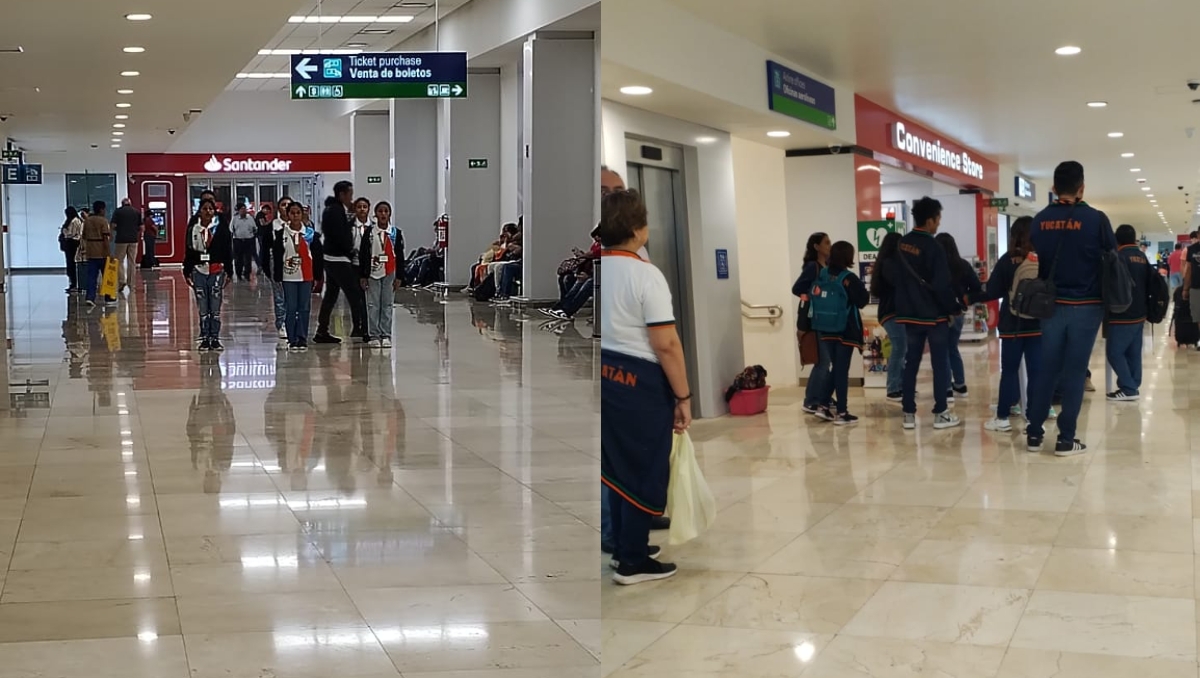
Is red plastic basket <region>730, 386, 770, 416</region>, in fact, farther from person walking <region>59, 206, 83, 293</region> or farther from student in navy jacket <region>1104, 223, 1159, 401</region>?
person walking <region>59, 206, 83, 293</region>

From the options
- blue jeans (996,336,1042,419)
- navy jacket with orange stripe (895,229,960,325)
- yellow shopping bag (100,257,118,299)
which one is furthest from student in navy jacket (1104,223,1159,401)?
yellow shopping bag (100,257,118,299)

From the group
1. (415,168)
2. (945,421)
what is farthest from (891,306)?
(415,168)

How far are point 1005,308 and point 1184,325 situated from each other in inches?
188

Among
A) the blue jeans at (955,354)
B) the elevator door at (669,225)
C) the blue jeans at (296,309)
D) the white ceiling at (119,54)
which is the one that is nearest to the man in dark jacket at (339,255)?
the blue jeans at (296,309)

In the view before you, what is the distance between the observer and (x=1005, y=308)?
745 cm

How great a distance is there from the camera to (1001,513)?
4941mm

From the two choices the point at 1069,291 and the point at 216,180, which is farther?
the point at 216,180

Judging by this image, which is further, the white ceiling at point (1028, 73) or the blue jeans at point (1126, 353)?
the blue jeans at point (1126, 353)

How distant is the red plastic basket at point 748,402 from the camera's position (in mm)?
4867

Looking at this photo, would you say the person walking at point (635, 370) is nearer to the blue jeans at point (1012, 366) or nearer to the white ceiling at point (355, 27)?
the blue jeans at point (1012, 366)

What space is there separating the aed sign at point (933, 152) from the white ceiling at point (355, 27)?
536 inches

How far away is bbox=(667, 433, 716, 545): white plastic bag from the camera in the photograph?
3611mm

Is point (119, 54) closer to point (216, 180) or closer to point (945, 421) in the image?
point (945, 421)

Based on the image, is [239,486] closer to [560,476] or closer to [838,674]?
[560,476]
